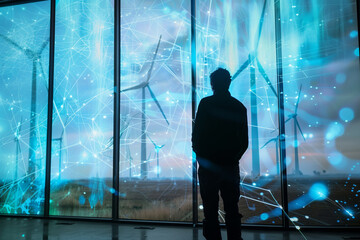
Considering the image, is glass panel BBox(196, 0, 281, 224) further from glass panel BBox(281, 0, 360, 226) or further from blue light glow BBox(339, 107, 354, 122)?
blue light glow BBox(339, 107, 354, 122)

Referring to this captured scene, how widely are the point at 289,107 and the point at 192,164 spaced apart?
3.76ft

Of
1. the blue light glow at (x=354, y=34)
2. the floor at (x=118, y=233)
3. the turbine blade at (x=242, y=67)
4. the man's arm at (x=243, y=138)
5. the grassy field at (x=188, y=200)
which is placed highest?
the blue light glow at (x=354, y=34)

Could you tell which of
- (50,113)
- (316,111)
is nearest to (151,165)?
(50,113)

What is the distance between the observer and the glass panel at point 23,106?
4184 millimetres

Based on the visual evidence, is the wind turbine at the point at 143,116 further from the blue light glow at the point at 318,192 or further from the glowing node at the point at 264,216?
the blue light glow at the point at 318,192

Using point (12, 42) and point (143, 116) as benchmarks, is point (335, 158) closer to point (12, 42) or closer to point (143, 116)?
point (143, 116)

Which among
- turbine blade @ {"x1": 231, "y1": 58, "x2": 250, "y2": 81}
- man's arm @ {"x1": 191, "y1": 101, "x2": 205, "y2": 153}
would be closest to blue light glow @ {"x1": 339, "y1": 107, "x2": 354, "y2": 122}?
turbine blade @ {"x1": 231, "y1": 58, "x2": 250, "y2": 81}

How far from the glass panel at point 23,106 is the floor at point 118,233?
608 mm

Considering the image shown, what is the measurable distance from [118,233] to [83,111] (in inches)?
61.9

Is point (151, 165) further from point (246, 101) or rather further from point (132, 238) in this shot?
point (246, 101)

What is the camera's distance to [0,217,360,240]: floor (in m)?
2.91

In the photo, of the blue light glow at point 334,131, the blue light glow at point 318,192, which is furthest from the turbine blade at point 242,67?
the blue light glow at point 318,192

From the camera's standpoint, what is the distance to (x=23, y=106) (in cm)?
432

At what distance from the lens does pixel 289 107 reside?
337cm
